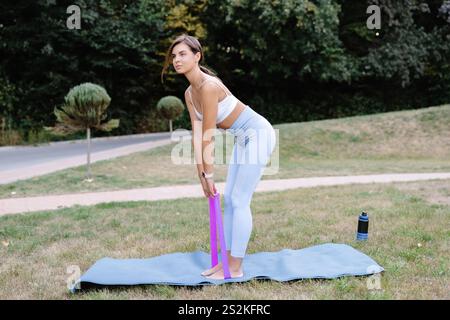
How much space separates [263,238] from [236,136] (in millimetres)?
1635

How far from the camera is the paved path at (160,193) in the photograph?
7.33 metres

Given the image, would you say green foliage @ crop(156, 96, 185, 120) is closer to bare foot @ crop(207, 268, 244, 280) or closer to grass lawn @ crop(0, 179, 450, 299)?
grass lawn @ crop(0, 179, 450, 299)

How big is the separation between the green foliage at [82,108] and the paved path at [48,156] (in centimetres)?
161

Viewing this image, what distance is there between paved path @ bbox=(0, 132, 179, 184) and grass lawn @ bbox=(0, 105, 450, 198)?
0.74 metres

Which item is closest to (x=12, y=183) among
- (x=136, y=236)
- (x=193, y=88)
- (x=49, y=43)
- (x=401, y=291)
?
(x=136, y=236)

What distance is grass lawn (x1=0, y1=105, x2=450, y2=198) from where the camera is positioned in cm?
950

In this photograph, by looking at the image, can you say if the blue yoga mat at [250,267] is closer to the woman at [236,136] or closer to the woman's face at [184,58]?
the woman at [236,136]

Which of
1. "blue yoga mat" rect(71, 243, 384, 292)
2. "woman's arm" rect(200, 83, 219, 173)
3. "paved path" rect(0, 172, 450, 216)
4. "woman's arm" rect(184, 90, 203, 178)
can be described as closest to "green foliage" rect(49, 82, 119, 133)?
"paved path" rect(0, 172, 450, 216)

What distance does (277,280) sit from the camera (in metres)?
3.71

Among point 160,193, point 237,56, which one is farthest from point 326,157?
point 237,56

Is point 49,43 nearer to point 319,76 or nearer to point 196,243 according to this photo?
point 319,76

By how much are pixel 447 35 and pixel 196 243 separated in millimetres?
19958

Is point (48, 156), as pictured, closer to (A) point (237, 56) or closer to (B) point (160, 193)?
(B) point (160, 193)

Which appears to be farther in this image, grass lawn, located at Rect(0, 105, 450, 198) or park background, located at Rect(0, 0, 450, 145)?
park background, located at Rect(0, 0, 450, 145)
